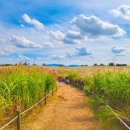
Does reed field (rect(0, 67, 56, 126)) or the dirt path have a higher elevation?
reed field (rect(0, 67, 56, 126))

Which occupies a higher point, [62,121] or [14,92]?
[14,92]

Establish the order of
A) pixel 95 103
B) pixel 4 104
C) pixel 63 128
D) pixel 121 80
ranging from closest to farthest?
pixel 4 104, pixel 63 128, pixel 121 80, pixel 95 103

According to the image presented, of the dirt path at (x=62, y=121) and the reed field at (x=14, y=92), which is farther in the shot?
the dirt path at (x=62, y=121)

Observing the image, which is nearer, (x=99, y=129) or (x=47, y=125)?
(x=99, y=129)

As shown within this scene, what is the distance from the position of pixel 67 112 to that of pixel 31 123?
141 inches

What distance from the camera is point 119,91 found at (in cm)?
1404

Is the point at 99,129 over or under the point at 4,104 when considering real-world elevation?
under

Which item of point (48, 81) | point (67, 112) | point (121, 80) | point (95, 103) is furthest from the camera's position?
point (48, 81)

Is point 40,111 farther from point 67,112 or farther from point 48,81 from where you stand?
point 48,81

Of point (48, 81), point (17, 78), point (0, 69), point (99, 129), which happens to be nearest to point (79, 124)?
A: point (99, 129)

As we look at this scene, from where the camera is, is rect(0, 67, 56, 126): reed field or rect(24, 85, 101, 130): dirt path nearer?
rect(0, 67, 56, 126): reed field

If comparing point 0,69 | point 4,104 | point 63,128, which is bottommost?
point 63,128

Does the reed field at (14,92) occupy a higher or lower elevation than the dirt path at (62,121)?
higher

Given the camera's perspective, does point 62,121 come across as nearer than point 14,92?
No
